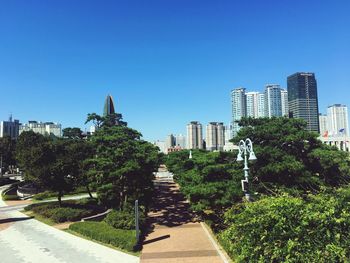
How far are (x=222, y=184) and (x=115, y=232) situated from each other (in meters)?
7.42

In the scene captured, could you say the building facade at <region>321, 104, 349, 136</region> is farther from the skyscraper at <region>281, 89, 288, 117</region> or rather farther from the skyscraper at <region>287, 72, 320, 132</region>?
the skyscraper at <region>281, 89, 288, 117</region>

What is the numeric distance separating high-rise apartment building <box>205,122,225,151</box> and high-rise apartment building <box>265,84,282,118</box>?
2816 cm

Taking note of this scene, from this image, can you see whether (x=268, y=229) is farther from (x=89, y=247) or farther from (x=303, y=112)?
(x=303, y=112)

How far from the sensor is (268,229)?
838 cm

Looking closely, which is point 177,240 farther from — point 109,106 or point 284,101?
point 284,101

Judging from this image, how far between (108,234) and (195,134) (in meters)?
162

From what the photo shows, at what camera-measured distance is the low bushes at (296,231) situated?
7871mm

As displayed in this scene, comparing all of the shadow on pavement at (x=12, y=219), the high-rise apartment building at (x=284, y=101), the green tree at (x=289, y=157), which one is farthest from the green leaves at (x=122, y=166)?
the high-rise apartment building at (x=284, y=101)

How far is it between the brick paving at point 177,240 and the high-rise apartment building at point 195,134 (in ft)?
494

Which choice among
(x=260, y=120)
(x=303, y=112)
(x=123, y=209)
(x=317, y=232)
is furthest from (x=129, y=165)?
(x=303, y=112)

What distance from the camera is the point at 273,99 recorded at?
17388cm

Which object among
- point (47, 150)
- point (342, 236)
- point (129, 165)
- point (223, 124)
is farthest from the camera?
point (223, 124)

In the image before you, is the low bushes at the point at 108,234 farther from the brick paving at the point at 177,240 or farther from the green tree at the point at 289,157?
the green tree at the point at 289,157

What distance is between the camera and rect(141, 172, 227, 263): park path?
15.9 meters
